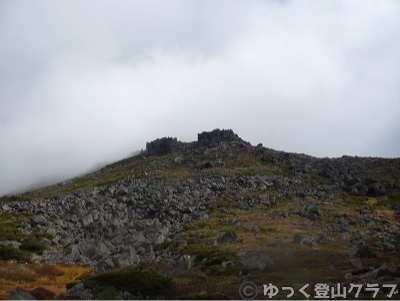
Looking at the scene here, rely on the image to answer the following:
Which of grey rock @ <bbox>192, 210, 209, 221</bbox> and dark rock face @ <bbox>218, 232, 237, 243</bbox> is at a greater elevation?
grey rock @ <bbox>192, 210, 209, 221</bbox>

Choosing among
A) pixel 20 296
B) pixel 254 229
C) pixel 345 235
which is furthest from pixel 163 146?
pixel 20 296

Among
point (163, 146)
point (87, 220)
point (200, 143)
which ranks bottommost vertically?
point (87, 220)

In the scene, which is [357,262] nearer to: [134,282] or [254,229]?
[134,282]

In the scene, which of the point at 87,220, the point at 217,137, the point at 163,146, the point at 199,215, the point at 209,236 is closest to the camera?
the point at 209,236

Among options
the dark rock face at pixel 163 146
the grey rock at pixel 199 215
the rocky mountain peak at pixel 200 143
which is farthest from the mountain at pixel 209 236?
the dark rock face at pixel 163 146

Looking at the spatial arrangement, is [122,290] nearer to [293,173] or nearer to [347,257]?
[347,257]

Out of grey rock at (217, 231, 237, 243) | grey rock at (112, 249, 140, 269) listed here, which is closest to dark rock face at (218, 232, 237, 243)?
grey rock at (217, 231, 237, 243)

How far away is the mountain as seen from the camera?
24.7 m

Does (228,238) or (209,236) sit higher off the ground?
(228,238)

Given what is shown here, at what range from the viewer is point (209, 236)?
153ft

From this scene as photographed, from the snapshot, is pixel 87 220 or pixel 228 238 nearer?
pixel 228 238

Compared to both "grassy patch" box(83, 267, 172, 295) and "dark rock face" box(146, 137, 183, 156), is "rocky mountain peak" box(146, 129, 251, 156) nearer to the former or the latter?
"dark rock face" box(146, 137, 183, 156)

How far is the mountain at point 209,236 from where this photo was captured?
80.9 feet

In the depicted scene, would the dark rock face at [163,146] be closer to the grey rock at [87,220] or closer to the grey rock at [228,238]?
the grey rock at [87,220]
